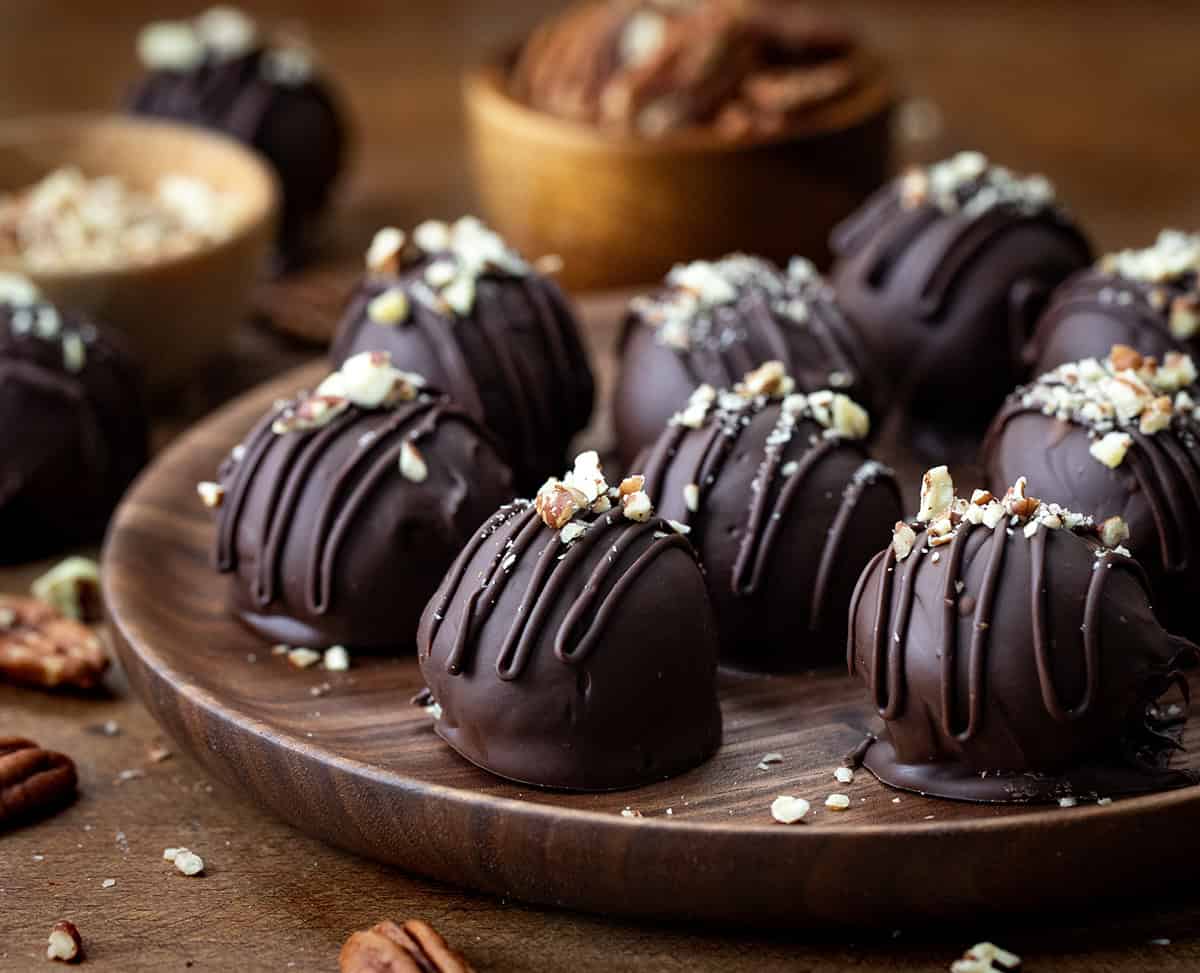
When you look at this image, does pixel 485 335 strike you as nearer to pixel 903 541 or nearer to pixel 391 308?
pixel 391 308

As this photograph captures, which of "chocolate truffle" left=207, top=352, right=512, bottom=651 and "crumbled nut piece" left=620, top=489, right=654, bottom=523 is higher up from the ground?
"crumbled nut piece" left=620, top=489, right=654, bottom=523

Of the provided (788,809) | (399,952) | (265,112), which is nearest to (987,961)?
(788,809)

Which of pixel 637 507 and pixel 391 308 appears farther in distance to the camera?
pixel 391 308

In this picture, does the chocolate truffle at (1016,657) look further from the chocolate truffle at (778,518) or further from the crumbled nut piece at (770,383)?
the crumbled nut piece at (770,383)

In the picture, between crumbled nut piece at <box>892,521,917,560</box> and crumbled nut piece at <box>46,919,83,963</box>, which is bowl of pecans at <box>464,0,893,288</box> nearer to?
crumbled nut piece at <box>892,521,917,560</box>

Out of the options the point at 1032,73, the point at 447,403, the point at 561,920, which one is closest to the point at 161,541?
the point at 447,403

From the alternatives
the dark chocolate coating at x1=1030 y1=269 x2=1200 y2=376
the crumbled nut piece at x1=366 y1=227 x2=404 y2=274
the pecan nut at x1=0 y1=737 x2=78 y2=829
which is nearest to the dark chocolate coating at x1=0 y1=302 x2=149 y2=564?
the crumbled nut piece at x1=366 y1=227 x2=404 y2=274

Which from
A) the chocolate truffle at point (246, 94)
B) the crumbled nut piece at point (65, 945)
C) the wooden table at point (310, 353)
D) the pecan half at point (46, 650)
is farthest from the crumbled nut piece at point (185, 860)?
the chocolate truffle at point (246, 94)
